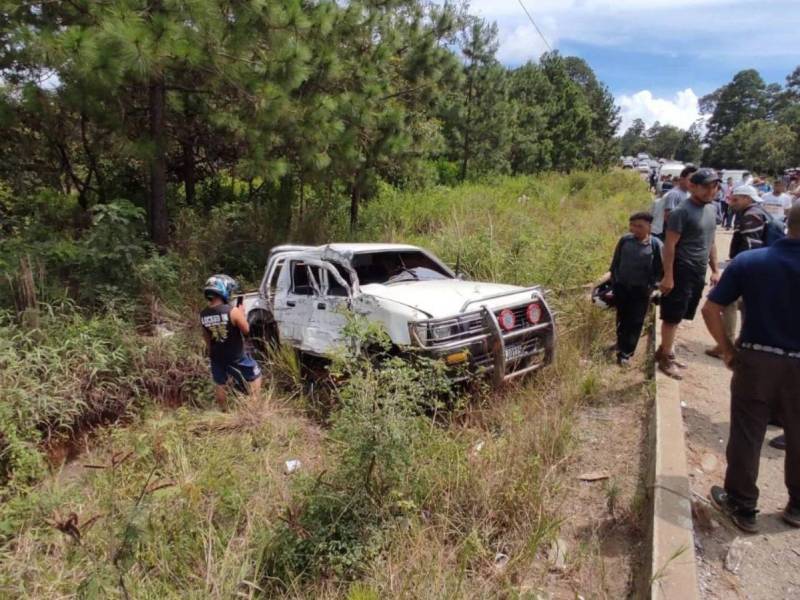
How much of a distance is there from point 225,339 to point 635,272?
13.4 ft

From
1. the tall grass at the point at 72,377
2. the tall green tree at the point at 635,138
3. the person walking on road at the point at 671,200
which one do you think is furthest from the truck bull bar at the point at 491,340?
the tall green tree at the point at 635,138

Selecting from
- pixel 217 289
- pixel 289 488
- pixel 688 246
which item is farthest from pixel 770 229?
pixel 217 289

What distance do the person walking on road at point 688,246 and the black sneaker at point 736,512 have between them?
2.02 m

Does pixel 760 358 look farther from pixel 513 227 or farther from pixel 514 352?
pixel 513 227

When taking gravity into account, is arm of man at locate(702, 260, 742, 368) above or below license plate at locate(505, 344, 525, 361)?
above

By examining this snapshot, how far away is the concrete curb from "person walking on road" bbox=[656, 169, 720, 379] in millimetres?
1069

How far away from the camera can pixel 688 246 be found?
4.64 m

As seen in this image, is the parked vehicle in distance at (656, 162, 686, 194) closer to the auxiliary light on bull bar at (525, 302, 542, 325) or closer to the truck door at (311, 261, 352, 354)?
the auxiliary light on bull bar at (525, 302, 542, 325)

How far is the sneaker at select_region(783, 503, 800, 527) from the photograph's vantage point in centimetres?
301

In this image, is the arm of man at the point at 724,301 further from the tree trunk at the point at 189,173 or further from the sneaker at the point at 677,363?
the tree trunk at the point at 189,173

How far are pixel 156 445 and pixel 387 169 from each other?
826 centimetres

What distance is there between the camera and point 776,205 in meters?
7.00

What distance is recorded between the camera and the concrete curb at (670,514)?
242 centimetres

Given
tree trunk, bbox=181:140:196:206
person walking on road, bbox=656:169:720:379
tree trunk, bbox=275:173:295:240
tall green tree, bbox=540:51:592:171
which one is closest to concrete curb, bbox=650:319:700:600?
person walking on road, bbox=656:169:720:379
